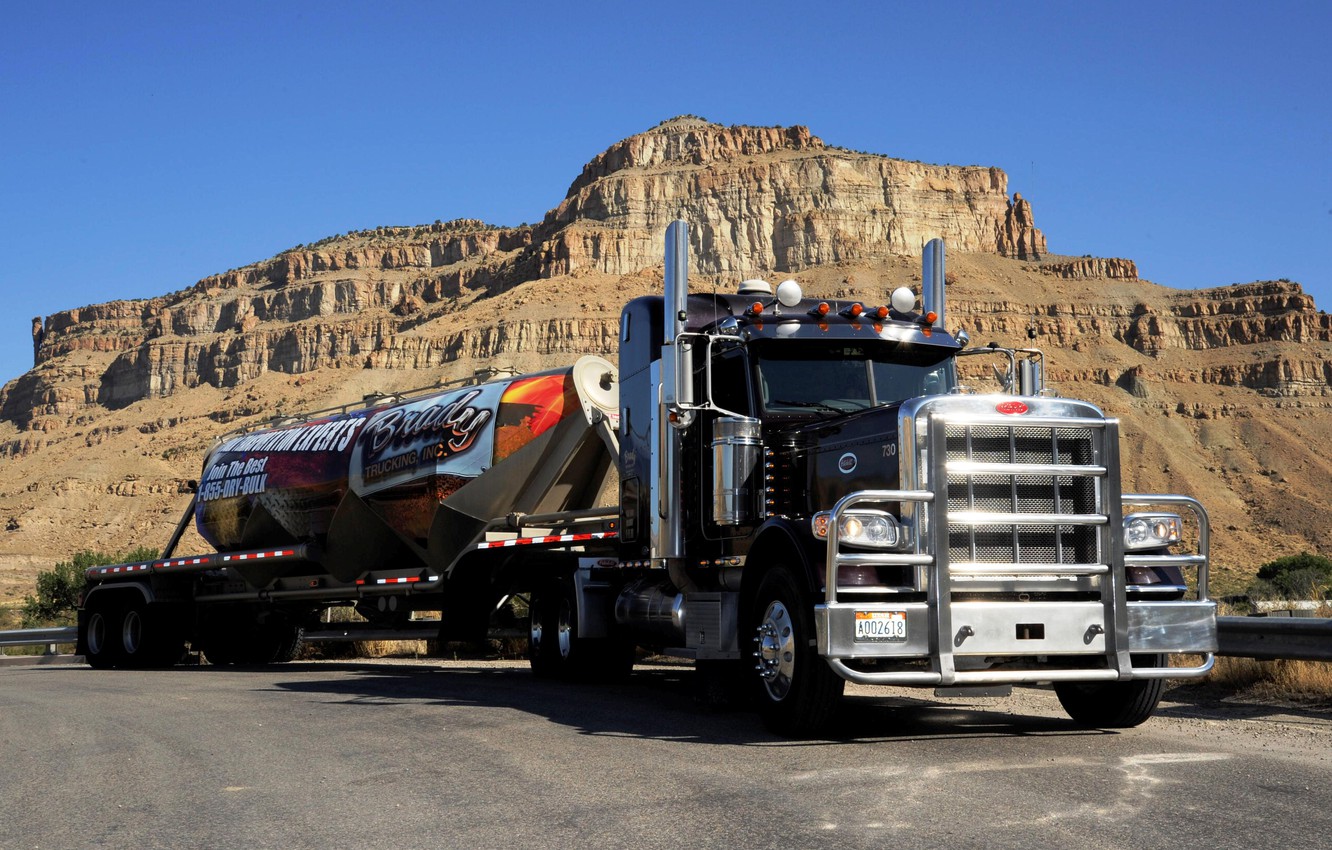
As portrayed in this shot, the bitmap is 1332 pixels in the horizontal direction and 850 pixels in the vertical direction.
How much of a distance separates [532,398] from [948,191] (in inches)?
6295

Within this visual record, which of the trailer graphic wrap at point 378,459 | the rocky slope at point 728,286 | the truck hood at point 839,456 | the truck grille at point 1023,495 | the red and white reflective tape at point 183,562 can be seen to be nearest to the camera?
the truck grille at point 1023,495

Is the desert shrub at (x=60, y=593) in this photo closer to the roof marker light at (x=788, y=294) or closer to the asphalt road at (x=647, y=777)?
the asphalt road at (x=647, y=777)

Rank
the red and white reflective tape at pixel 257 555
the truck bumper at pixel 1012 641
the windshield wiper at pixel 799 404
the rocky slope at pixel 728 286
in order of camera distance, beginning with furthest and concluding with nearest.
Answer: the rocky slope at pixel 728 286 → the red and white reflective tape at pixel 257 555 → the windshield wiper at pixel 799 404 → the truck bumper at pixel 1012 641

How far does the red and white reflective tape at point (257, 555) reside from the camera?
19394 mm

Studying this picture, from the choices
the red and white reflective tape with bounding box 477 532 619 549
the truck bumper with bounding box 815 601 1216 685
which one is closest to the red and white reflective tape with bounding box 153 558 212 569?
the red and white reflective tape with bounding box 477 532 619 549

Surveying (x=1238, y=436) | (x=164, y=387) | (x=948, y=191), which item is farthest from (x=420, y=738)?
(x=164, y=387)

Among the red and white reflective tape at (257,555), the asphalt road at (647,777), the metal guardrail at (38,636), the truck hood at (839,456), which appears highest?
the truck hood at (839,456)

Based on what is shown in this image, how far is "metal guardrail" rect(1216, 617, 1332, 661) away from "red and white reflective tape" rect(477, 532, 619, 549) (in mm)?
5866

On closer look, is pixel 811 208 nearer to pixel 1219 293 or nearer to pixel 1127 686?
pixel 1219 293

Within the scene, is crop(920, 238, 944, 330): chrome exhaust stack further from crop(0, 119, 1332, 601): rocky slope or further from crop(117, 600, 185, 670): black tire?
crop(0, 119, 1332, 601): rocky slope

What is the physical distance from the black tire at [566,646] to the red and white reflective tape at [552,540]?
0.46m

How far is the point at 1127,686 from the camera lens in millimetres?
9867

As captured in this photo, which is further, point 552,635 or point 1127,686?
point 552,635

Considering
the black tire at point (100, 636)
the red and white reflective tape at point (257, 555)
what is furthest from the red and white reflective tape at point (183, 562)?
the black tire at point (100, 636)
